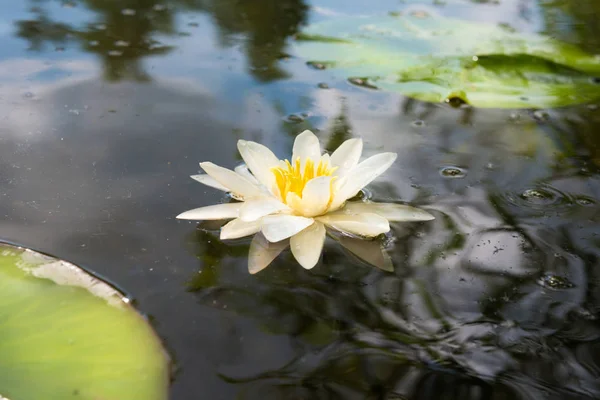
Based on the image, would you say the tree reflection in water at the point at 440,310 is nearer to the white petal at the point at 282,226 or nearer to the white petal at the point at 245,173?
the white petal at the point at 282,226

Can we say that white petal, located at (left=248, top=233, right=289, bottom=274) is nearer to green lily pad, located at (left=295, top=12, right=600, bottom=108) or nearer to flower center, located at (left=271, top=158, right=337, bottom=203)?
flower center, located at (left=271, top=158, right=337, bottom=203)

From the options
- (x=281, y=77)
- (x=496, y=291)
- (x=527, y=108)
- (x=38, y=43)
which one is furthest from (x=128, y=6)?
(x=496, y=291)

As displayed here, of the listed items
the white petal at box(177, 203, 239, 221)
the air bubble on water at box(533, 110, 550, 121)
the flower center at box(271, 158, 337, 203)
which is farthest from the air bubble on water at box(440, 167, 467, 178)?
the white petal at box(177, 203, 239, 221)

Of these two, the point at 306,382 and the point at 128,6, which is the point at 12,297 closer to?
the point at 306,382

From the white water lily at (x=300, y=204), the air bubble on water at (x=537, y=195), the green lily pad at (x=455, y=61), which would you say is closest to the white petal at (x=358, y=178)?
the white water lily at (x=300, y=204)

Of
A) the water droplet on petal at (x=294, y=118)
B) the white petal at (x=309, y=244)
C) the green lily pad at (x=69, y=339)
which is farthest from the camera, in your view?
the water droplet on petal at (x=294, y=118)

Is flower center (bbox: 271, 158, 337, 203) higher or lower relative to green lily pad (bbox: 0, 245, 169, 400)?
higher

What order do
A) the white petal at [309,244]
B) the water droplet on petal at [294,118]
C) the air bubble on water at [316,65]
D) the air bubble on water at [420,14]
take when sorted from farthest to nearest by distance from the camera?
1. the air bubble on water at [420,14]
2. the air bubble on water at [316,65]
3. the water droplet on petal at [294,118]
4. the white petal at [309,244]
